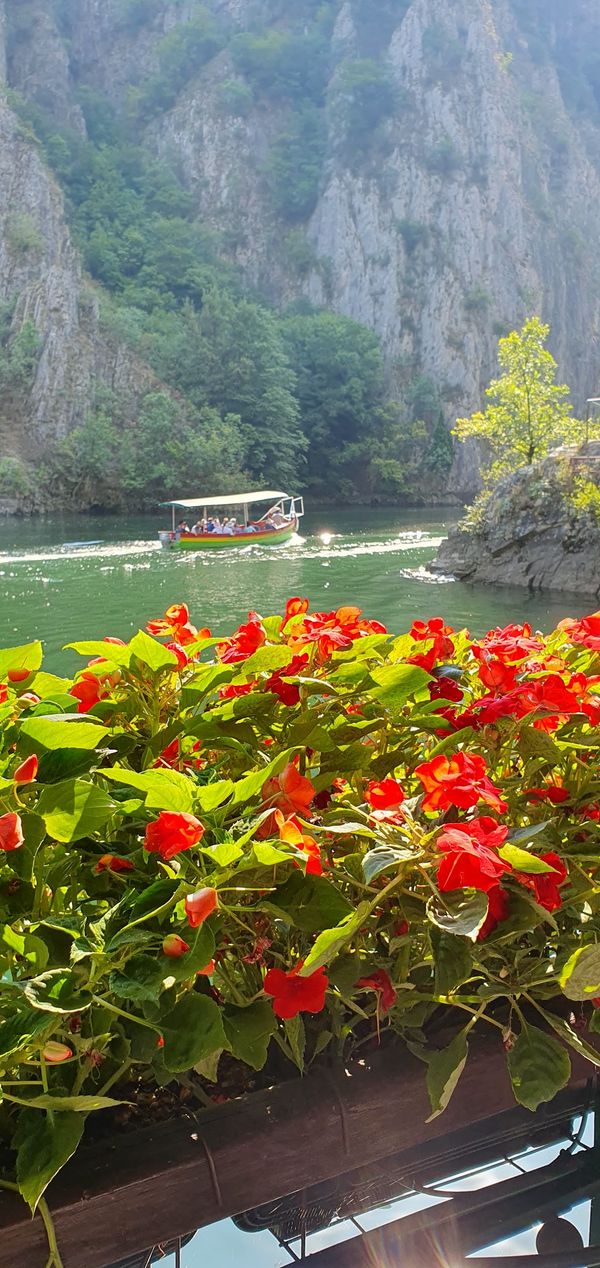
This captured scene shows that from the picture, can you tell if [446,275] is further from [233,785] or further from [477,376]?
[233,785]

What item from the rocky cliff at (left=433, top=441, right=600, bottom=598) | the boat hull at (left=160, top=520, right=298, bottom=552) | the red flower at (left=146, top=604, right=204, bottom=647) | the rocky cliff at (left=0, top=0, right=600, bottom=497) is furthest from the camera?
the rocky cliff at (left=0, top=0, right=600, bottom=497)

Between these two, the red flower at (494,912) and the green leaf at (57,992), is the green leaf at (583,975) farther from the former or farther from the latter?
the green leaf at (57,992)

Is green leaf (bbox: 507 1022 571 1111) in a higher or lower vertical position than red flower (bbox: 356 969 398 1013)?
lower

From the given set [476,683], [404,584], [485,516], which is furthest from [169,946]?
[485,516]

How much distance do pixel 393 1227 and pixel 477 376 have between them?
53615 mm

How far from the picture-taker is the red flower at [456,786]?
0.80 m

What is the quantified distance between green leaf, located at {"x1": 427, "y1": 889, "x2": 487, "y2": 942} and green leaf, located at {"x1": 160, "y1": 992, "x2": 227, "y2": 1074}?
7.3 inches

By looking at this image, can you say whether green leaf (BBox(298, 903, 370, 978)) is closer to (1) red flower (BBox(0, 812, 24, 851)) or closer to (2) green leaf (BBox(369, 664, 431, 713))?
(1) red flower (BBox(0, 812, 24, 851))

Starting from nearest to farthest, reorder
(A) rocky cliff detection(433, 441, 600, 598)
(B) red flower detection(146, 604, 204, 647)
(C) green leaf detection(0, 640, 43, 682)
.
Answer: (C) green leaf detection(0, 640, 43, 682) → (B) red flower detection(146, 604, 204, 647) → (A) rocky cliff detection(433, 441, 600, 598)

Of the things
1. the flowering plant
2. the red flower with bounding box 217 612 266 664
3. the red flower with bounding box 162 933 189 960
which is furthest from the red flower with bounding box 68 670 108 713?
the red flower with bounding box 162 933 189 960

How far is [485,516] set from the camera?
63.9 feet

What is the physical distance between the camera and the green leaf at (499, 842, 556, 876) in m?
0.73

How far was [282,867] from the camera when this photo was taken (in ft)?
2.67

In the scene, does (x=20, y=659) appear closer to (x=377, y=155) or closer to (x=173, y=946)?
(x=173, y=946)
